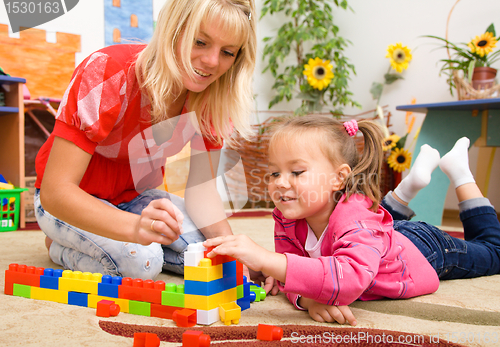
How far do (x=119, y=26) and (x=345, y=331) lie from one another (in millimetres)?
2070

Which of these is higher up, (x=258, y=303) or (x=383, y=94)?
(x=383, y=94)

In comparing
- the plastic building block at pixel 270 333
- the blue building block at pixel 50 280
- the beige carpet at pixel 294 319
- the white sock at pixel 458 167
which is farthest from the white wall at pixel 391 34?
the plastic building block at pixel 270 333

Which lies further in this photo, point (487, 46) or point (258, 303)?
point (487, 46)

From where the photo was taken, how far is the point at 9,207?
1630mm

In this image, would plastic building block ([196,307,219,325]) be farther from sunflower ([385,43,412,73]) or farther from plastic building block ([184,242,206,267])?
sunflower ([385,43,412,73])

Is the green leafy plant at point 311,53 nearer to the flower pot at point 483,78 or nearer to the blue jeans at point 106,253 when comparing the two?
the flower pot at point 483,78

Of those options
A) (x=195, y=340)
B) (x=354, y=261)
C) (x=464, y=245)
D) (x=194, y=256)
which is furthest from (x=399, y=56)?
(x=195, y=340)

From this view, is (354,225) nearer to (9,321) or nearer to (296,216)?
(296,216)

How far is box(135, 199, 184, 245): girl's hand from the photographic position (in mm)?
568

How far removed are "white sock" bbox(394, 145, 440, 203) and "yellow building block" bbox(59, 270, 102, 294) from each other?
0.77 m

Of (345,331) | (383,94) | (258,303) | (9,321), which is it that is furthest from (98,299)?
(383,94)

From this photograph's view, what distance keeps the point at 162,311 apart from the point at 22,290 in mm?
304

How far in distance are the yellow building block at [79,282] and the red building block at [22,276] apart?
2.3 inches

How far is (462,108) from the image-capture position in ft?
5.46
